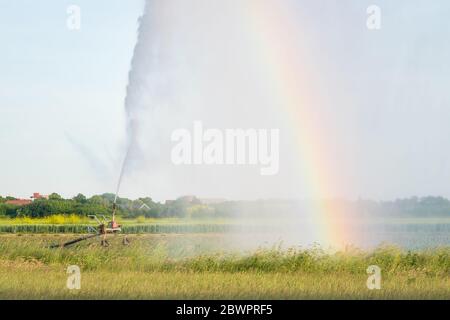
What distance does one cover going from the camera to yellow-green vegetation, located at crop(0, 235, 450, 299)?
615 inches

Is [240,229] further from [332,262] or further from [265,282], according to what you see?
[265,282]

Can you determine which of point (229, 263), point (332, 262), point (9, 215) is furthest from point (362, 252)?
point (9, 215)

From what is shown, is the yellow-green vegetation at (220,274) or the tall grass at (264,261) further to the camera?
the tall grass at (264,261)

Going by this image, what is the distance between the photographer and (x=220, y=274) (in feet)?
63.2

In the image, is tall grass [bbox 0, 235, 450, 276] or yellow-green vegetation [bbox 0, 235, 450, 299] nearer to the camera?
yellow-green vegetation [bbox 0, 235, 450, 299]

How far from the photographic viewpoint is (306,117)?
43.1 meters

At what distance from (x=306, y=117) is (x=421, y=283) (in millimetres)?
26056

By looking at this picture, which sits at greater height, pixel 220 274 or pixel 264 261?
pixel 264 261

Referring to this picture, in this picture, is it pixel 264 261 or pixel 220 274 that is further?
pixel 264 261

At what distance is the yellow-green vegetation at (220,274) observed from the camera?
15.6 m
